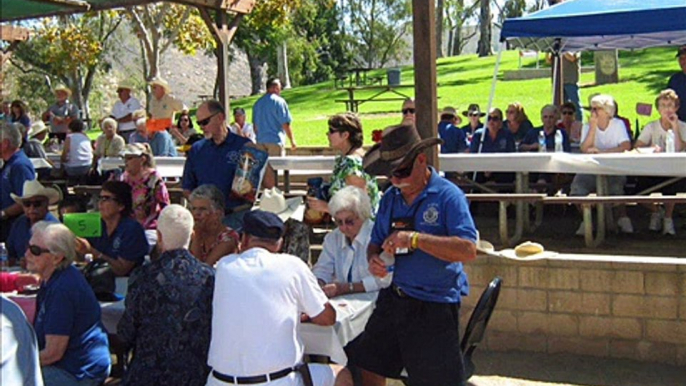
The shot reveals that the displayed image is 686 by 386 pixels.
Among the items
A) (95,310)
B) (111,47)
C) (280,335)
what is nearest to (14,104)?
(95,310)

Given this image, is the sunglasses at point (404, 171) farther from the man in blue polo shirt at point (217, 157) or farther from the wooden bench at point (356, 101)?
the wooden bench at point (356, 101)

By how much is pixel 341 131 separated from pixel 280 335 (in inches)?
82.8

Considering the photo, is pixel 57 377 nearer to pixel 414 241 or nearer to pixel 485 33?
pixel 414 241

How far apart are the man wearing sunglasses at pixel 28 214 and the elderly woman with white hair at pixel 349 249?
207cm

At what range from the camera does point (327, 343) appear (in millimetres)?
4121

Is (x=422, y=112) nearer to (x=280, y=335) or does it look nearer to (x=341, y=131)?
(x=341, y=131)

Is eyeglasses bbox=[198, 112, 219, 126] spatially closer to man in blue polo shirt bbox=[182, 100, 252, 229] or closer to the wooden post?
man in blue polo shirt bbox=[182, 100, 252, 229]

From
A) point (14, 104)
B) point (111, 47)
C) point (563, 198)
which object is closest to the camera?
point (563, 198)

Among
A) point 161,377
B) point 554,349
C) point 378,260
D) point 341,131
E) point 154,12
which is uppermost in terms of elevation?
point 154,12

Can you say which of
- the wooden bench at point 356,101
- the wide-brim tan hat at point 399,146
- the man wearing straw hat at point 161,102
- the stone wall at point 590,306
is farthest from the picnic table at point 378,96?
the wide-brim tan hat at point 399,146

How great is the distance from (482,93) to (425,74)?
18591 mm

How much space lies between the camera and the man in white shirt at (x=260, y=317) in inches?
141

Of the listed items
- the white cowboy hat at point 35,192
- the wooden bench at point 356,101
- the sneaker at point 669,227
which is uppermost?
the wooden bench at point 356,101

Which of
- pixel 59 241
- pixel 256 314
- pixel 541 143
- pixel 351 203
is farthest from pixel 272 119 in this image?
pixel 256 314
